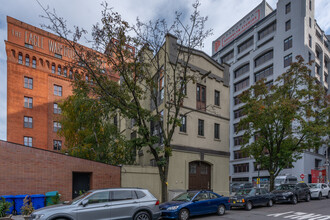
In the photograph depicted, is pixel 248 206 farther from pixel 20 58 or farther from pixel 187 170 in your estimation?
pixel 20 58

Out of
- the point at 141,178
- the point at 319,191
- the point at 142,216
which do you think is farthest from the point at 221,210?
the point at 319,191

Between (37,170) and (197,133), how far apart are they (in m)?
12.3

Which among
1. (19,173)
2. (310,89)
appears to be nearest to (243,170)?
(310,89)

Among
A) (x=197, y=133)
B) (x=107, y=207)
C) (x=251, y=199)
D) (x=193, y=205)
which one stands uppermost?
(x=197, y=133)

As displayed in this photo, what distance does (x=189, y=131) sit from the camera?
20750 mm

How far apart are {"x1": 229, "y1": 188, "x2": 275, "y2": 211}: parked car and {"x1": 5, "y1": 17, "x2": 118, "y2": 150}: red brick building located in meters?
27.2

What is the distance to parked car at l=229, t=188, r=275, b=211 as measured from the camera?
15531 mm

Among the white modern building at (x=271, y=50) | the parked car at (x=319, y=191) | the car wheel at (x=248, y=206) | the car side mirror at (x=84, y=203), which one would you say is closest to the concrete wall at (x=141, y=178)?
the car wheel at (x=248, y=206)

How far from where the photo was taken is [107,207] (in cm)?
962

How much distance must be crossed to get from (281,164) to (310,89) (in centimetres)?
716

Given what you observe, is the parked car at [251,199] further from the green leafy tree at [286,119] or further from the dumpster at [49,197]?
the dumpster at [49,197]

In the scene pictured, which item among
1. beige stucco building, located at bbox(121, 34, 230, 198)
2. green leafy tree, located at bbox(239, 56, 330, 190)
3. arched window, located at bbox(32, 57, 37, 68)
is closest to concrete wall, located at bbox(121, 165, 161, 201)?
beige stucco building, located at bbox(121, 34, 230, 198)

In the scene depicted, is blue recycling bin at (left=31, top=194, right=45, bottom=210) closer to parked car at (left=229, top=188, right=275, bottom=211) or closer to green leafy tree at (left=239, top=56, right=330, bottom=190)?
parked car at (left=229, top=188, right=275, bottom=211)

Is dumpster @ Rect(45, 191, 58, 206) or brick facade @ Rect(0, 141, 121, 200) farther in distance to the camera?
brick facade @ Rect(0, 141, 121, 200)
